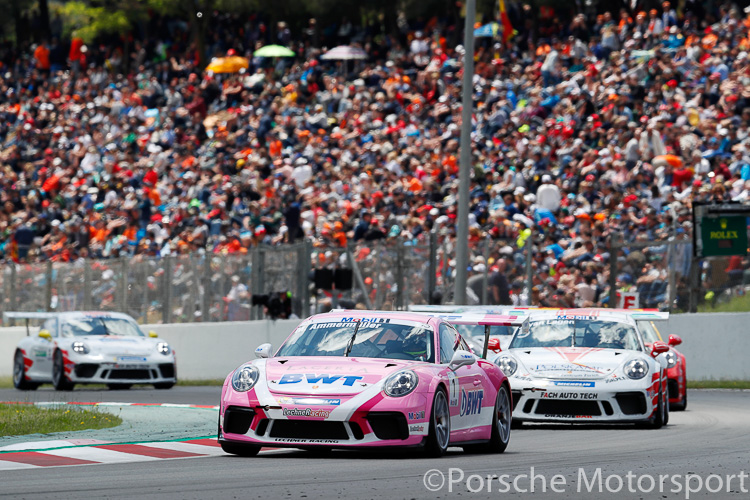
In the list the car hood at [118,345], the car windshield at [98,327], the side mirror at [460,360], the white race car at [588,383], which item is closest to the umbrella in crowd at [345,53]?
the car windshield at [98,327]

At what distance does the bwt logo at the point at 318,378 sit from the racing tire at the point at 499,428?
5.61 ft

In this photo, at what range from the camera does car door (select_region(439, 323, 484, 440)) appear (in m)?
11.0

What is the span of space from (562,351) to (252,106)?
23.9m

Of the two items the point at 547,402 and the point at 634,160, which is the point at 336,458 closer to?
the point at 547,402

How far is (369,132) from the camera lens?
32.9m

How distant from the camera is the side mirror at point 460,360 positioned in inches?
432

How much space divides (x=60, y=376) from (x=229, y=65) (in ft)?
57.9

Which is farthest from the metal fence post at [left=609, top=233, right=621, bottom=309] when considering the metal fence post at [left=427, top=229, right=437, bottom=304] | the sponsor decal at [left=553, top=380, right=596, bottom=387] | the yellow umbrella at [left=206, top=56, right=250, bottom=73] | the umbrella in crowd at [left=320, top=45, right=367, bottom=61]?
the yellow umbrella at [left=206, top=56, right=250, bottom=73]

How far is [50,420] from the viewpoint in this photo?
1405 cm

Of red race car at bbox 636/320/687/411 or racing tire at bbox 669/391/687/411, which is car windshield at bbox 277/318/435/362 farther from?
racing tire at bbox 669/391/687/411

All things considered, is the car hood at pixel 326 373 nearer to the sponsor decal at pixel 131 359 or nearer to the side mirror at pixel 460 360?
the side mirror at pixel 460 360

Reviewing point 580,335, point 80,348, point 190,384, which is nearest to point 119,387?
point 190,384

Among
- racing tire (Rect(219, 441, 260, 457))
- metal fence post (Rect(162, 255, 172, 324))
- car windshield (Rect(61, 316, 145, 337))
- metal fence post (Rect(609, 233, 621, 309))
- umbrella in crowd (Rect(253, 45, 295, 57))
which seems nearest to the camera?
racing tire (Rect(219, 441, 260, 457))

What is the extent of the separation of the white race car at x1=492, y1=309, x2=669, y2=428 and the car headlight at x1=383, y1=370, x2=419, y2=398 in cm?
351
